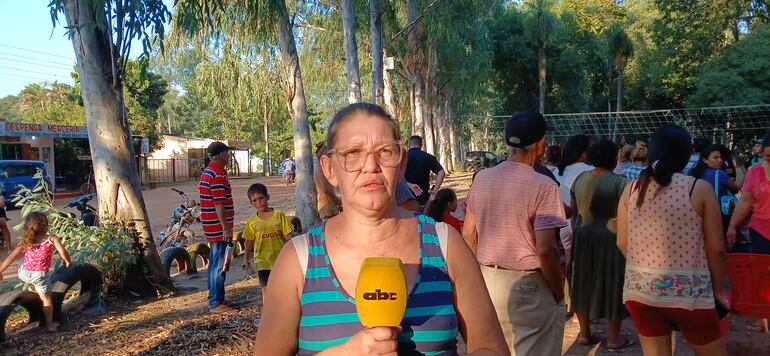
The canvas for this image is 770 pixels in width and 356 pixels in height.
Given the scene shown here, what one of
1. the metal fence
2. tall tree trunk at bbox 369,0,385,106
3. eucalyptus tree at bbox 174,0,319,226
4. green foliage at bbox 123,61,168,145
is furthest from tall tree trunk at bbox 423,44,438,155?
the metal fence

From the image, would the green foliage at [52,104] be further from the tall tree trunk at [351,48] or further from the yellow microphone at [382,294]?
the yellow microphone at [382,294]

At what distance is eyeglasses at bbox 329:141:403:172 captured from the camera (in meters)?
1.86

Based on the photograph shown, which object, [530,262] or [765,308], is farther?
[765,308]

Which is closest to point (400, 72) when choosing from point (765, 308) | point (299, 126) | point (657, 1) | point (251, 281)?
point (657, 1)

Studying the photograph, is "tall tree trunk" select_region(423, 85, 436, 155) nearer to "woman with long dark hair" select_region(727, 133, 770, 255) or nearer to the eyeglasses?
"woman with long dark hair" select_region(727, 133, 770, 255)

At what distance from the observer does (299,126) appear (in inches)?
468

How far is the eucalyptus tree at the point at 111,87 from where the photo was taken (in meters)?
7.26

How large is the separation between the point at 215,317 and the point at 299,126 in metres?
6.12

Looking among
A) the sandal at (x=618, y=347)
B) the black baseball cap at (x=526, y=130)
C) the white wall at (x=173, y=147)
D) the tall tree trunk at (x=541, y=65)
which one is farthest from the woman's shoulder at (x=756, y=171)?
the white wall at (x=173, y=147)

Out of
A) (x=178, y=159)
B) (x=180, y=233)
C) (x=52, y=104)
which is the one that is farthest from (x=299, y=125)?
(x=52, y=104)

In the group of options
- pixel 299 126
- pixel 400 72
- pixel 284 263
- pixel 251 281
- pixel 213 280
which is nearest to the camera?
pixel 284 263

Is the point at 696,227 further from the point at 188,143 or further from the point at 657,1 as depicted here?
the point at 188,143

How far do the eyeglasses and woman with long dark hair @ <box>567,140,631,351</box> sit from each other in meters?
3.60

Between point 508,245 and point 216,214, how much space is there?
4.07 metres
